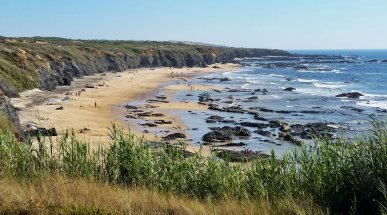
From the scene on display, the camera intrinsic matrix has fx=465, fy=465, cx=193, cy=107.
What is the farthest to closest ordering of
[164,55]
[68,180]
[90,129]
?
1. [164,55]
2. [90,129]
3. [68,180]

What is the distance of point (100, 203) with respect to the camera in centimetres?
842

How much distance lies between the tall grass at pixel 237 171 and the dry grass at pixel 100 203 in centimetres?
79

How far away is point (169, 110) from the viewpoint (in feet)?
147

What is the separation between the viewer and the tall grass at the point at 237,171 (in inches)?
349

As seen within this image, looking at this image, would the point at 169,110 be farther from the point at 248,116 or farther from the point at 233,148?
the point at 233,148

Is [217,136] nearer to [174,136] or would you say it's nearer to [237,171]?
[174,136]

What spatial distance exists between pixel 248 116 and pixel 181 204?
1337 inches

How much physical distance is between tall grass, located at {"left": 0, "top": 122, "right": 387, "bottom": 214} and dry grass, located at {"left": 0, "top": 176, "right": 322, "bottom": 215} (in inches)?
31.2

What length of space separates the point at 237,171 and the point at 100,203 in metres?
4.07

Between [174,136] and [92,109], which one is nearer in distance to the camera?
[174,136]

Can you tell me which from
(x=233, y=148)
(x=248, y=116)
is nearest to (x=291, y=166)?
(x=233, y=148)

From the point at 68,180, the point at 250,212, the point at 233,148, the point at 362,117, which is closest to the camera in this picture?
the point at 250,212

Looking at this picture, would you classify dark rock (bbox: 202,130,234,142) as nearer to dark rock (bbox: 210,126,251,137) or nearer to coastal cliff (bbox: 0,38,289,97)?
dark rock (bbox: 210,126,251,137)

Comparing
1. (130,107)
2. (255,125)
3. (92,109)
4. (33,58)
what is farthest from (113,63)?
(255,125)
